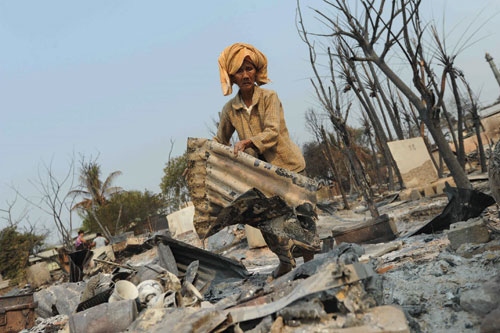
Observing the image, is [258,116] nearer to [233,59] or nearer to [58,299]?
[233,59]

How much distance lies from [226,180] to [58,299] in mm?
3301

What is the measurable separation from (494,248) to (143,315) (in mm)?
2621

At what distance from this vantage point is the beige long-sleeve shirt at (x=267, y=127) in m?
3.33

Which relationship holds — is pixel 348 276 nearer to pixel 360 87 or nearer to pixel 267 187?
pixel 267 187

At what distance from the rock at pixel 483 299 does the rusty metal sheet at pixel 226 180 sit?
1.43 metres

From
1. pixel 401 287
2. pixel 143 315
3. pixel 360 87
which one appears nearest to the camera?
pixel 143 315

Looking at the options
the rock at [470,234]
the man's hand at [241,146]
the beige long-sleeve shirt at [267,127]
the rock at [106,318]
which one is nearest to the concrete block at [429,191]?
the rock at [470,234]

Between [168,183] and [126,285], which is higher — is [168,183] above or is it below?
above

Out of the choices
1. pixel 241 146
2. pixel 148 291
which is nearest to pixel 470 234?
pixel 241 146

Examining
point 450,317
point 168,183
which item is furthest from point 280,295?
point 168,183

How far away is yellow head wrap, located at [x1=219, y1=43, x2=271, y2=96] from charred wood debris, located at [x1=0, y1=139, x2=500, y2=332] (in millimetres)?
677

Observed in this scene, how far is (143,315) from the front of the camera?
7.58 ft

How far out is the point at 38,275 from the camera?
16141 millimetres

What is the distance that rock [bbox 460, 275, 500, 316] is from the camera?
1.74m
